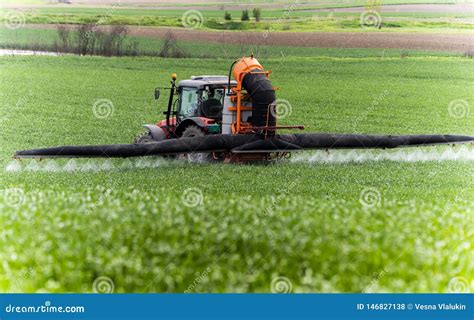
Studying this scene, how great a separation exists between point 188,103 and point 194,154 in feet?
5.10

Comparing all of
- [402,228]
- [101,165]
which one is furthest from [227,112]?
[402,228]

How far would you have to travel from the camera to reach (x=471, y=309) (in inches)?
516

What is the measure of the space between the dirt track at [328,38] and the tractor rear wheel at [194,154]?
12.0ft

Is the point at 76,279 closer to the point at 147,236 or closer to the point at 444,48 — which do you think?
the point at 147,236

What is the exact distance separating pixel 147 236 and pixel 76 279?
1183 millimetres

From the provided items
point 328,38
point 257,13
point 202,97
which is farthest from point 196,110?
point 328,38

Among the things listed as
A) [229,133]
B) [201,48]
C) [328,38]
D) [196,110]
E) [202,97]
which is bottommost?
Result: [229,133]

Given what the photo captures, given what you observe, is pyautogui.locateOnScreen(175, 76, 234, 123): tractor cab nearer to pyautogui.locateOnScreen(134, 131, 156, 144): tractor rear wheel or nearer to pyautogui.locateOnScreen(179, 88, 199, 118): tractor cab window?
pyautogui.locateOnScreen(179, 88, 199, 118): tractor cab window

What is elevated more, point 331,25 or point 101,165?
point 331,25

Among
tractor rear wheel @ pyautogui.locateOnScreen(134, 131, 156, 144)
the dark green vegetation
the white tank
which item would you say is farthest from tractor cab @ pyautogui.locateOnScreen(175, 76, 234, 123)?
the dark green vegetation

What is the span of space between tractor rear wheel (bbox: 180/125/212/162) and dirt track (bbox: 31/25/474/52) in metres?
3.65

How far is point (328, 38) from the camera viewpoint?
26359 mm

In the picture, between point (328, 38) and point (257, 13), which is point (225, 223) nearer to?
point (257, 13)

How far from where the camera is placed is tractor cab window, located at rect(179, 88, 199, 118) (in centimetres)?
2069
